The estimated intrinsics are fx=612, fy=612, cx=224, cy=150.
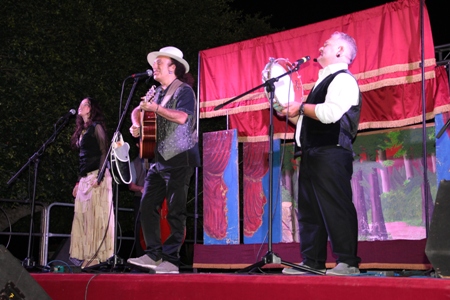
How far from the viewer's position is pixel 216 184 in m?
7.55

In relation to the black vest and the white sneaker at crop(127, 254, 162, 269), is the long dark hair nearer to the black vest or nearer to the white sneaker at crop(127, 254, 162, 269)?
the white sneaker at crop(127, 254, 162, 269)

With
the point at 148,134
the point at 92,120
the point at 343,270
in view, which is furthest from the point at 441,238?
the point at 92,120

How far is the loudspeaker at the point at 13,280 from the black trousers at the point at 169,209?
1.39m

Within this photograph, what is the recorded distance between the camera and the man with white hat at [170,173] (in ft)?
17.0

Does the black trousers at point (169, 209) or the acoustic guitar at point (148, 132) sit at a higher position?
the acoustic guitar at point (148, 132)

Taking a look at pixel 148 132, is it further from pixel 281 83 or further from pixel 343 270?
pixel 343 270

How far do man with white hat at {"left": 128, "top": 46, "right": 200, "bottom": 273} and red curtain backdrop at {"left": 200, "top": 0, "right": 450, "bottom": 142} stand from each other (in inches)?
36.8

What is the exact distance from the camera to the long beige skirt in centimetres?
702

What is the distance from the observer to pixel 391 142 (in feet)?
23.2

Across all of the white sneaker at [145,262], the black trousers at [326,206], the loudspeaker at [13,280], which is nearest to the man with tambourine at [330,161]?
the black trousers at [326,206]

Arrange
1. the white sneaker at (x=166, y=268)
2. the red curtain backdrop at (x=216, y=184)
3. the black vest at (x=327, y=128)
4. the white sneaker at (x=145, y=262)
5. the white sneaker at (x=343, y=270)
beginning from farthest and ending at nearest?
the red curtain backdrop at (x=216, y=184) → the white sneaker at (x=145, y=262) → the white sneaker at (x=166, y=268) → the black vest at (x=327, y=128) → the white sneaker at (x=343, y=270)

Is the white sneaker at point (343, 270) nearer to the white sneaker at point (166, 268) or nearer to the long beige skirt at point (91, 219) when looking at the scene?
the white sneaker at point (166, 268)

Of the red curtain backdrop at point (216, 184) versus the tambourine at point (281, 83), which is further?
the red curtain backdrop at point (216, 184)

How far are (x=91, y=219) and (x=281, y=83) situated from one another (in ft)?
10.5
